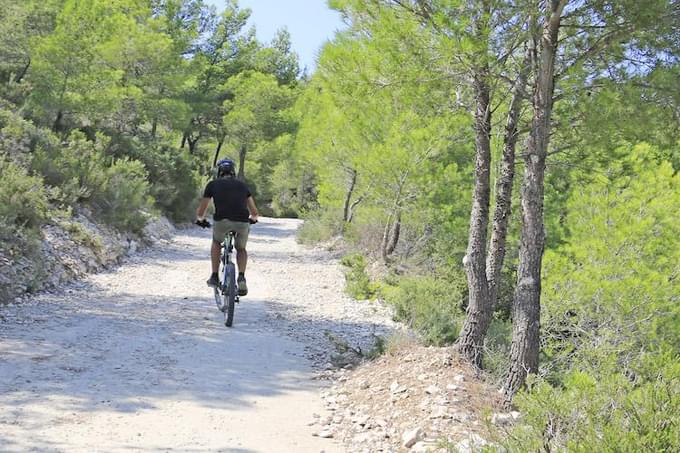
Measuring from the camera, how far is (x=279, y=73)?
3650 centimetres

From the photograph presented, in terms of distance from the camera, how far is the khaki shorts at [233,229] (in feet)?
24.9

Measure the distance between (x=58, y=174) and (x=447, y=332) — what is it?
868 cm

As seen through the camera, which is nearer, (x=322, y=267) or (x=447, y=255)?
(x=447, y=255)

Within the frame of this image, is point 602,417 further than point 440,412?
No

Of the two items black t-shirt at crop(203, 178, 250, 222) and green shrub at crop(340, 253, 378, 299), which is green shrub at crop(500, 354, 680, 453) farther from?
green shrub at crop(340, 253, 378, 299)

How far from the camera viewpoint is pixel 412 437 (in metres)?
4.20

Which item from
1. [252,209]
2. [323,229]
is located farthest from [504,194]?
[323,229]

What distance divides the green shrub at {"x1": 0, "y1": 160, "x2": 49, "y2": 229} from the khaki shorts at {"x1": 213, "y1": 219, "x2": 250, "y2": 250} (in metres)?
3.07

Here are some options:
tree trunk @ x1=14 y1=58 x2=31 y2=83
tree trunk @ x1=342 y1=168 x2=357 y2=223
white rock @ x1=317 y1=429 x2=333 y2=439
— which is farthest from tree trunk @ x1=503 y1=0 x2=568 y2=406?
tree trunk @ x1=14 y1=58 x2=31 y2=83

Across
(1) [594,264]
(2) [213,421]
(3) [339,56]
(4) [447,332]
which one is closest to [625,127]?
(3) [339,56]

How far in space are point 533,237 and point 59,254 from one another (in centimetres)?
758

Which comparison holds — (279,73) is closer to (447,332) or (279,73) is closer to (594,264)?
(594,264)

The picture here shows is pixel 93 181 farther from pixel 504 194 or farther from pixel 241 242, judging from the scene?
pixel 504 194

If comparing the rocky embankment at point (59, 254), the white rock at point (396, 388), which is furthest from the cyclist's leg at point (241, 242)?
the white rock at point (396, 388)
